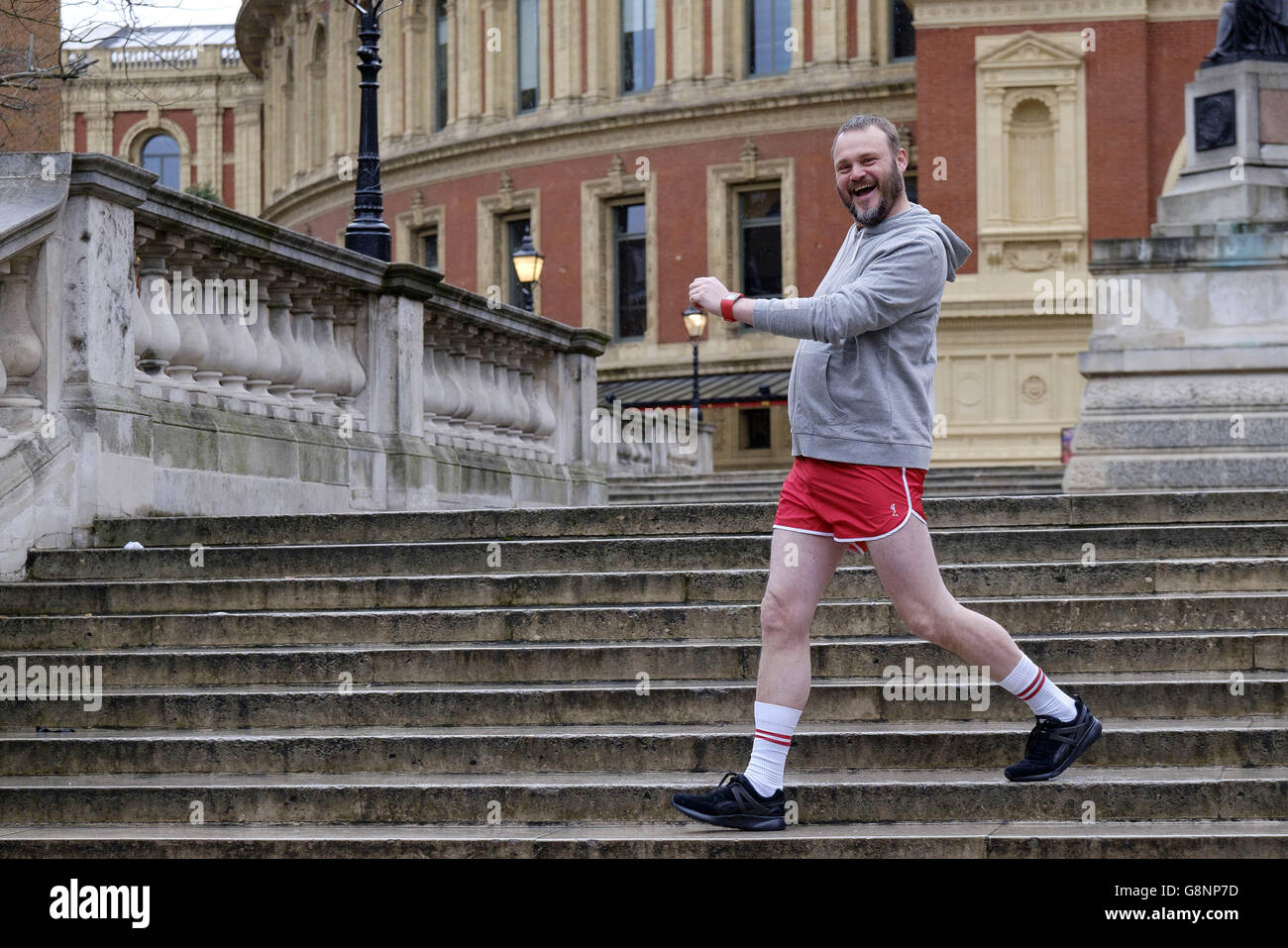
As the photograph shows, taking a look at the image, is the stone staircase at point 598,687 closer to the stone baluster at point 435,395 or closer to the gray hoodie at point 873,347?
the gray hoodie at point 873,347

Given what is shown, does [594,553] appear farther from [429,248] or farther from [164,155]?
[164,155]

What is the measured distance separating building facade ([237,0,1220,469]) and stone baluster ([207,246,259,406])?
2140 centimetres

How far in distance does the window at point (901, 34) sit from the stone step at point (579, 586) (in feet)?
116

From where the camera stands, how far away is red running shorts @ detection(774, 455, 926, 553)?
5.86m

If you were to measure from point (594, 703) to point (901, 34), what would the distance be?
37099 mm

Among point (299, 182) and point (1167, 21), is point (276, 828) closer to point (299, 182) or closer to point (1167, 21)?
point (1167, 21)

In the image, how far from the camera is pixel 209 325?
10812 millimetres

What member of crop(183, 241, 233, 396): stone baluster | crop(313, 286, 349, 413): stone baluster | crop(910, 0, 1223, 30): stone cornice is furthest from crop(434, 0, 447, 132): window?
crop(183, 241, 233, 396): stone baluster

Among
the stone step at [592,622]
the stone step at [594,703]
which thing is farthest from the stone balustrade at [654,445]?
the stone step at [594,703]

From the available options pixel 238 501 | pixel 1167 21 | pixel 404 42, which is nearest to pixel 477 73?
pixel 404 42

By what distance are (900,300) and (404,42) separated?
152 feet

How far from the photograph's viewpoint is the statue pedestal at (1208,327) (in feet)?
43.1

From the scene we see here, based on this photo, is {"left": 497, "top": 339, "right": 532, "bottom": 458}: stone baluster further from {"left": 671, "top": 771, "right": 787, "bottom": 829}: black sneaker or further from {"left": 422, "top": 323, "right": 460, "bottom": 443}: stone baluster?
{"left": 671, "top": 771, "right": 787, "bottom": 829}: black sneaker
